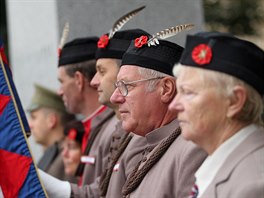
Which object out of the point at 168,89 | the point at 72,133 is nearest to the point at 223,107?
the point at 168,89

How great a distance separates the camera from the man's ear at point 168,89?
15.4 ft

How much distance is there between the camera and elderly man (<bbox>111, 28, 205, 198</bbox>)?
4.55 meters

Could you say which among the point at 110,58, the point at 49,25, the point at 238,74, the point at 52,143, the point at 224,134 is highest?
the point at 238,74

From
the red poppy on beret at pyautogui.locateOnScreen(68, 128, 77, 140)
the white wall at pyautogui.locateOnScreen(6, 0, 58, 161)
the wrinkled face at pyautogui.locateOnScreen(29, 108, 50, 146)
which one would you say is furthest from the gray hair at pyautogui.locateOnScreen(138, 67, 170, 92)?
the wrinkled face at pyautogui.locateOnScreen(29, 108, 50, 146)

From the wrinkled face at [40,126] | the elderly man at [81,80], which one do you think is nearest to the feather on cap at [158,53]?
the elderly man at [81,80]

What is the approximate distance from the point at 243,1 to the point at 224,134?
11.7 m

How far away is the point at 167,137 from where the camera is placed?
460 centimetres

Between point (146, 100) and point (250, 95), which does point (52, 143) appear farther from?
point (250, 95)

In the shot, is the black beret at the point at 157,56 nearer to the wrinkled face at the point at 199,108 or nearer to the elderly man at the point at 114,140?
the elderly man at the point at 114,140

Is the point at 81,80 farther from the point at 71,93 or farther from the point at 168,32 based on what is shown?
the point at 168,32

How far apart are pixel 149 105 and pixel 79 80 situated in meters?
2.53

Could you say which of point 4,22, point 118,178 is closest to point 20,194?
point 118,178

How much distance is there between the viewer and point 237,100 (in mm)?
3633

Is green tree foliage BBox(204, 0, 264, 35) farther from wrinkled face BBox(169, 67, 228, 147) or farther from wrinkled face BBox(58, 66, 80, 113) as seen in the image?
wrinkled face BBox(169, 67, 228, 147)
